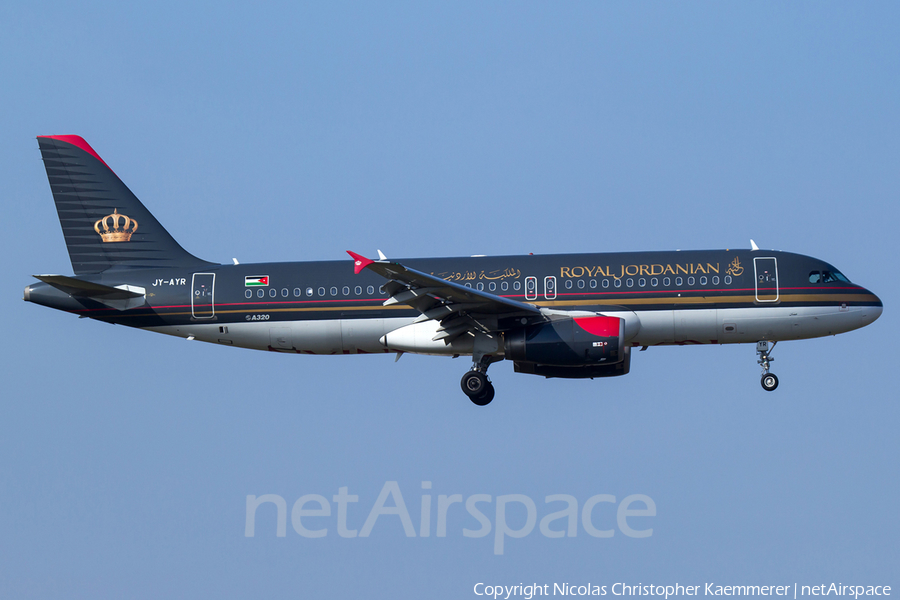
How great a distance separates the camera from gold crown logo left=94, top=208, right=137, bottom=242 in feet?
105

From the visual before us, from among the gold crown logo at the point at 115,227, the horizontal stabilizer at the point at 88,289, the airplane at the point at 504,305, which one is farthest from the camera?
the gold crown logo at the point at 115,227

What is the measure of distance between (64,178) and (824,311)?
85.7 ft

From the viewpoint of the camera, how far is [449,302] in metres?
27.1

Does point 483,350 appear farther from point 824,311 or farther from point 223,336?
point 824,311

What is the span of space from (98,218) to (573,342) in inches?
684

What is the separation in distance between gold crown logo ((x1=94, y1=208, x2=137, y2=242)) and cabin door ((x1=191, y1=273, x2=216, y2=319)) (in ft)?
11.5

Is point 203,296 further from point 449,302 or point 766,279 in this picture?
point 766,279

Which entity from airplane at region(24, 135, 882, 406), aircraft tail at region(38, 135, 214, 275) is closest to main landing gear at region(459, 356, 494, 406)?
airplane at region(24, 135, 882, 406)

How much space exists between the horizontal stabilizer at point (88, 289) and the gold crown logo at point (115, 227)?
2392 millimetres

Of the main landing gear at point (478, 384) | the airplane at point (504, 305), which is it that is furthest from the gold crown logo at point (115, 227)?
the main landing gear at point (478, 384)

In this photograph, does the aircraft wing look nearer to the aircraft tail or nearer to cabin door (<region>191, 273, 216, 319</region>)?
cabin door (<region>191, 273, 216, 319</region>)

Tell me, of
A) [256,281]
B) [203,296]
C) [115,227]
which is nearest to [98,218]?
[115,227]

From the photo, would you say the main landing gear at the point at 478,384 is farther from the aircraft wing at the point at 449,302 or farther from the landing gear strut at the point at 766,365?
the landing gear strut at the point at 766,365

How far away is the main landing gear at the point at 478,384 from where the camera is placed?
95.1ft
